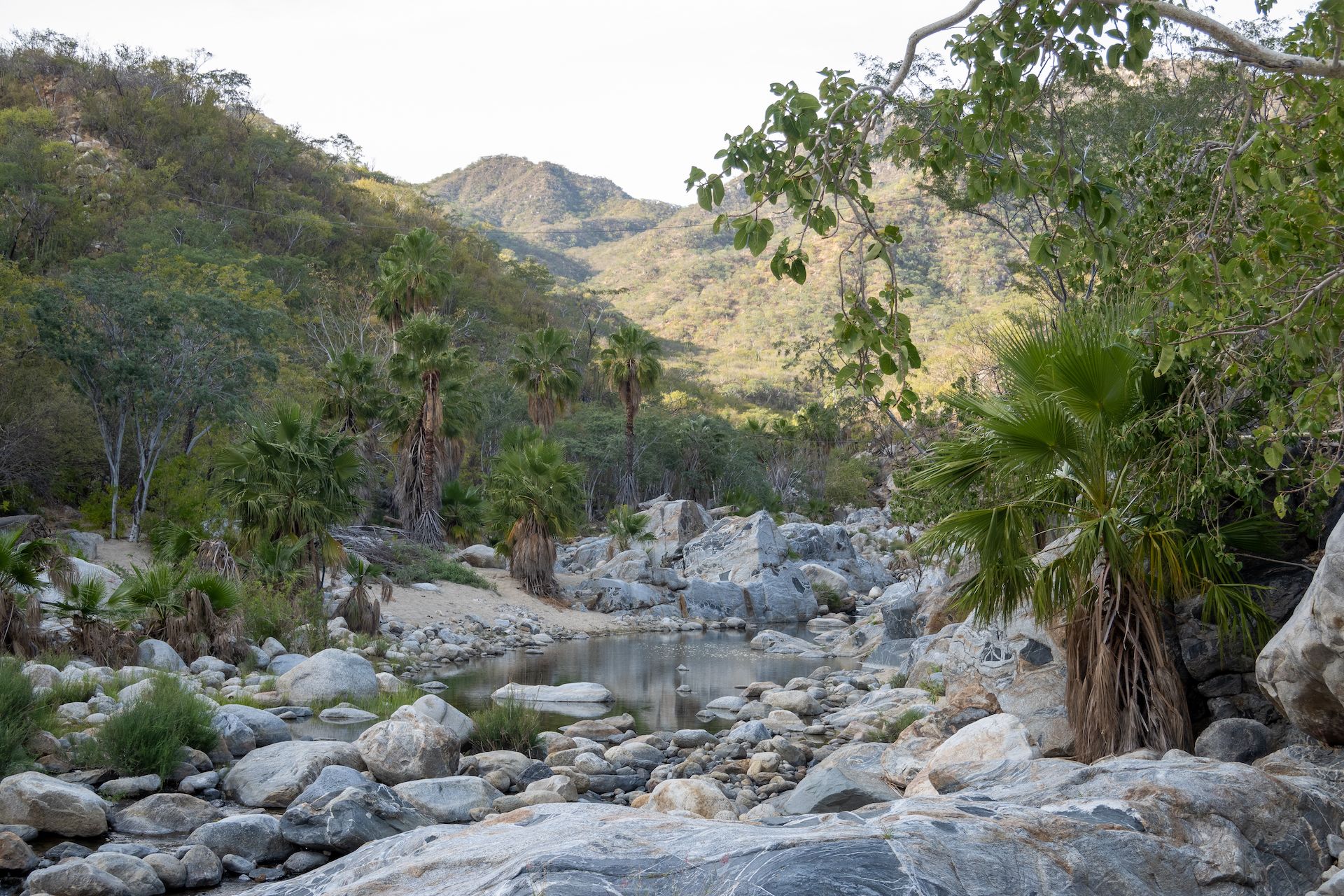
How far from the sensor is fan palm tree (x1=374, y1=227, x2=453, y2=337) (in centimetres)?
3275

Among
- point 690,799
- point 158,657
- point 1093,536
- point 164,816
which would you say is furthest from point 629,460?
point 1093,536

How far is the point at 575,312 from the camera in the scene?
8025 cm

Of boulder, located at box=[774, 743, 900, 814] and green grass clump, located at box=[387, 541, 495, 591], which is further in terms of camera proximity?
green grass clump, located at box=[387, 541, 495, 591]

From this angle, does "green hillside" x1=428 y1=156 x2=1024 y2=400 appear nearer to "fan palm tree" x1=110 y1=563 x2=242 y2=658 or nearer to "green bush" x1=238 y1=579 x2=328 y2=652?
"green bush" x1=238 y1=579 x2=328 y2=652

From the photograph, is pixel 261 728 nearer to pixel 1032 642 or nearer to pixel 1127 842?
pixel 1032 642

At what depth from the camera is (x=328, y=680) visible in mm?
13195

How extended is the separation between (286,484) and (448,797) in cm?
1135

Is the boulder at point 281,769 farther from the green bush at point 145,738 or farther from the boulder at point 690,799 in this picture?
the boulder at point 690,799

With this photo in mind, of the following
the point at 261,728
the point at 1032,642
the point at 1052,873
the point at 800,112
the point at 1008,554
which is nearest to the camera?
the point at 800,112

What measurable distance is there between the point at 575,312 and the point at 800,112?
77698mm

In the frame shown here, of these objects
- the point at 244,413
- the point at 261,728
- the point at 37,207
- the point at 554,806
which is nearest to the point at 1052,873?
the point at 554,806

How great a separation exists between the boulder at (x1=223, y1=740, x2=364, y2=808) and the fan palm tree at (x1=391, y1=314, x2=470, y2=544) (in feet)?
68.9

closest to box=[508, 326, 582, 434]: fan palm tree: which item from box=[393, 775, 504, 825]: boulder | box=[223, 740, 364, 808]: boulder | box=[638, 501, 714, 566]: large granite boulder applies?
box=[638, 501, 714, 566]: large granite boulder

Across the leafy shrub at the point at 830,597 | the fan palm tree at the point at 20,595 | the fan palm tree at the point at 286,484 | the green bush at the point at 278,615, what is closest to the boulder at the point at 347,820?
the fan palm tree at the point at 20,595
